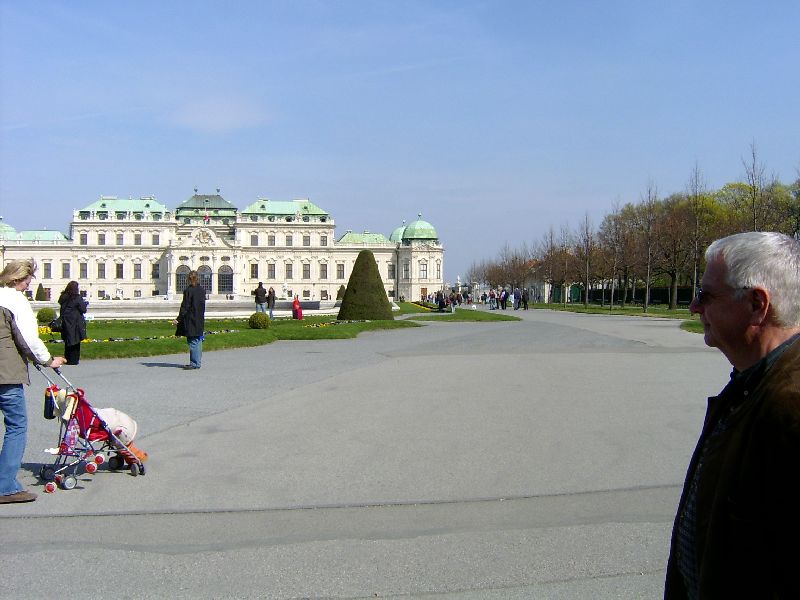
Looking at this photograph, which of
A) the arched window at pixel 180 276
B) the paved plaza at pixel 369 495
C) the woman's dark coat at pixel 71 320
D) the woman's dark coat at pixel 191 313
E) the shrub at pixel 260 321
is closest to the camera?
the paved plaza at pixel 369 495

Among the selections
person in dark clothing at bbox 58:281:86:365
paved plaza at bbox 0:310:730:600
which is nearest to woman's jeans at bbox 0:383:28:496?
paved plaza at bbox 0:310:730:600

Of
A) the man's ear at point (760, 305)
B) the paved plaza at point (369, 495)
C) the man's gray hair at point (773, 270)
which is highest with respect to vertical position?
the man's gray hair at point (773, 270)

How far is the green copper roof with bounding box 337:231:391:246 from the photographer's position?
121125 millimetres

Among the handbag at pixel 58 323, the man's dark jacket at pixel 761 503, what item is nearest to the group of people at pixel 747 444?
the man's dark jacket at pixel 761 503

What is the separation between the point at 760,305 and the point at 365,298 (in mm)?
30305

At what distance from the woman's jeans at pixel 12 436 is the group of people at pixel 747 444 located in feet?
16.9

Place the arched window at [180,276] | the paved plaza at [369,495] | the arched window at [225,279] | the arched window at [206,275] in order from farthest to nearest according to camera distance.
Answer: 1. the arched window at [225,279]
2. the arched window at [206,275]
3. the arched window at [180,276]
4. the paved plaza at [369,495]

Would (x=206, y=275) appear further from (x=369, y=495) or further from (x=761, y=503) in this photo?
(x=761, y=503)

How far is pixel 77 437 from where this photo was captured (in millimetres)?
6293

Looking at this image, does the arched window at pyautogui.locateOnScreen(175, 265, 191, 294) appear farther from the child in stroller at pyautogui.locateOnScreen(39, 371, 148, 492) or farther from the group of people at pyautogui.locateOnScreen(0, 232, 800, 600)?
the group of people at pyautogui.locateOnScreen(0, 232, 800, 600)

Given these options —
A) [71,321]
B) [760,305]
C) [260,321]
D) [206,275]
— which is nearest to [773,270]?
[760,305]

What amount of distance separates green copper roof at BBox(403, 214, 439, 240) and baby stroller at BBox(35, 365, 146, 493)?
117863mm

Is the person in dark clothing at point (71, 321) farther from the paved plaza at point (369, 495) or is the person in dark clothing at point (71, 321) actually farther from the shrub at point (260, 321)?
the shrub at point (260, 321)

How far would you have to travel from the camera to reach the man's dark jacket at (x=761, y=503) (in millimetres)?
1686
